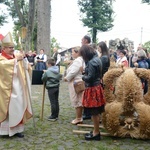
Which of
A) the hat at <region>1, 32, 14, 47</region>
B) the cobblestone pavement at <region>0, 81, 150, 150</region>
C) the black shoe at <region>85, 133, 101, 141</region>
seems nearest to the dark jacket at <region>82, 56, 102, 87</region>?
the black shoe at <region>85, 133, 101, 141</region>

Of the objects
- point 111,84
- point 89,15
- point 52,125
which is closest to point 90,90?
point 111,84

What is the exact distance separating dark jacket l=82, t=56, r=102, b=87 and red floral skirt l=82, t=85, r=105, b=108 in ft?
0.32

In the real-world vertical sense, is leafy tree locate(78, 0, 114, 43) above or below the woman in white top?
above

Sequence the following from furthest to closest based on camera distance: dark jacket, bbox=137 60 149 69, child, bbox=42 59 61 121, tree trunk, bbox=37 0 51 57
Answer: tree trunk, bbox=37 0 51 57
dark jacket, bbox=137 60 149 69
child, bbox=42 59 61 121

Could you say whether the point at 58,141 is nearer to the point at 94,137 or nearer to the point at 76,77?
the point at 94,137

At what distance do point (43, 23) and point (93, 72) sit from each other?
870 centimetres

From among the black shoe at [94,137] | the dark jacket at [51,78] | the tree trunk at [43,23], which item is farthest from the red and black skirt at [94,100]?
the tree trunk at [43,23]

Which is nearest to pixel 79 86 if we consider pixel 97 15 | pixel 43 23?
pixel 43 23

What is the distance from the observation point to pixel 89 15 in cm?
3200

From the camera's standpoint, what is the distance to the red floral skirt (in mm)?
5281

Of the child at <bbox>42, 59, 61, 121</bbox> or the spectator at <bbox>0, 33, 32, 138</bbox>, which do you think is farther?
the child at <bbox>42, 59, 61, 121</bbox>

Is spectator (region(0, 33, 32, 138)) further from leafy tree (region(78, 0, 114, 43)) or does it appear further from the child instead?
leafy tree (region(78, 0, 114, 43))

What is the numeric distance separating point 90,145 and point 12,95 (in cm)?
176

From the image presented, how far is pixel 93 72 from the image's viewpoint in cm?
520
